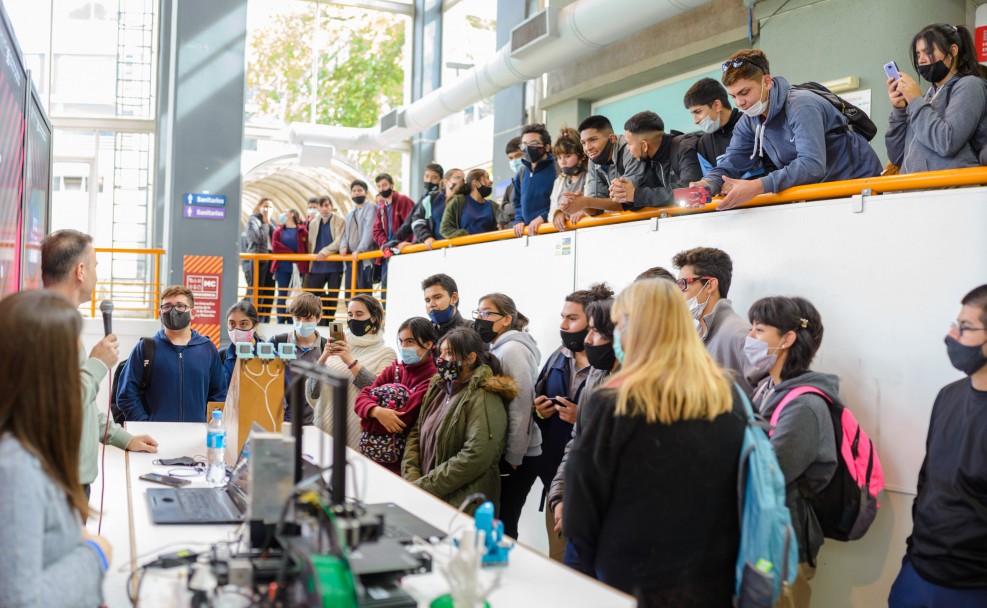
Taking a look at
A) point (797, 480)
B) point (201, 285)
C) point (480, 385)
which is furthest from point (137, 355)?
point (201, 285)

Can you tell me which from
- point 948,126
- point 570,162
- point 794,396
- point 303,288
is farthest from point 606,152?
point 303,288

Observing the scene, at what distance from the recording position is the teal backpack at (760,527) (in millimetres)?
2332

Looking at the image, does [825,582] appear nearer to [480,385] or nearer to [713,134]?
[480,385]

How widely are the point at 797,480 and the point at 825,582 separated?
810 mm

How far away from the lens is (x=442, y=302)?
523cm

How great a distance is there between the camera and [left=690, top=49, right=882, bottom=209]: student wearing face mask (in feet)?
12.4

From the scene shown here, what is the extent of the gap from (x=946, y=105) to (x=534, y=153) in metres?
3.14

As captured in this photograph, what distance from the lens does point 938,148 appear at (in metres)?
3.57

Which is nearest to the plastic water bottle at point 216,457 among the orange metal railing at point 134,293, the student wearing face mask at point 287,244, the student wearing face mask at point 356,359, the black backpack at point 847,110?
the student wearing face mask at point 356,359

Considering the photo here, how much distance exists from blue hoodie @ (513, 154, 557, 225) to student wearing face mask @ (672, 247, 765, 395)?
8.03 ft

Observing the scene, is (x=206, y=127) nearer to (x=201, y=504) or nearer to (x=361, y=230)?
(x=361, y=230)

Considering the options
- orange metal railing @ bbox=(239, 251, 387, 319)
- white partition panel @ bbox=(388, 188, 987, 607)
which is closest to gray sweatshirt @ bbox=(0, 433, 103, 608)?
white partition panel @ bbox=(388, 188, 987, 607)

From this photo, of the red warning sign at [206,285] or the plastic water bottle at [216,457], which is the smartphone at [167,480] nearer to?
the plastic water bottle at [216,457]

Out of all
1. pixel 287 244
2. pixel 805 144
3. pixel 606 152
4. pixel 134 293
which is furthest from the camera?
pixel 287 244
